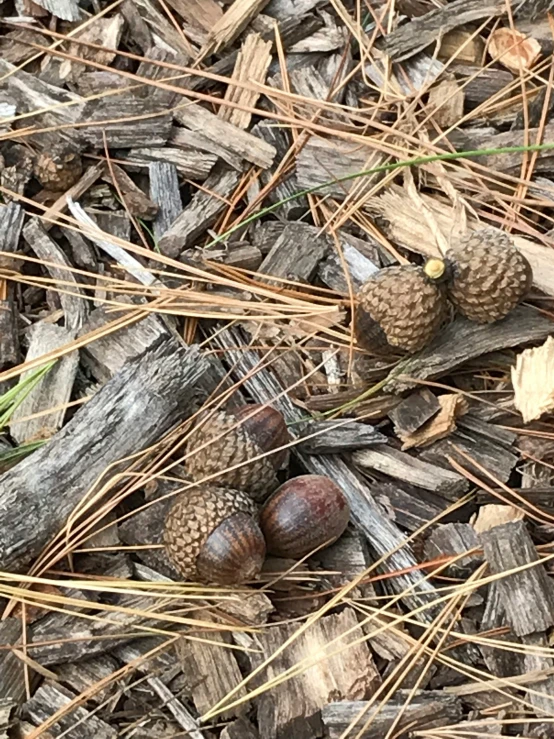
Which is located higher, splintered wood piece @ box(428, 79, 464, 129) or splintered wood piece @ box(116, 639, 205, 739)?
splintered wood piece @ box(428, 79, 464, 129)

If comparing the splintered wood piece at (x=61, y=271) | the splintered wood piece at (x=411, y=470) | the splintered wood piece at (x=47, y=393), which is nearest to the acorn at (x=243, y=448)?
the splintered wood piece at (x=411, y=470)

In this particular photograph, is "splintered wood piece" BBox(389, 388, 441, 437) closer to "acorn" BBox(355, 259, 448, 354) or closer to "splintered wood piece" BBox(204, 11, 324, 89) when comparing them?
"acorn" BBox(355, 259, 448, 354)

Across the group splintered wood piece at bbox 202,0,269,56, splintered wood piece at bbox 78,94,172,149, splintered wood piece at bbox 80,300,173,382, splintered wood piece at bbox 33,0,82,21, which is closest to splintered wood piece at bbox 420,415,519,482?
splintered wood piece at bbox 80,300,173,382

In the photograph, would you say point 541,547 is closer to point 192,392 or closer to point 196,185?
point 192,392

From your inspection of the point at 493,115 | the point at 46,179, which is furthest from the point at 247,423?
the point at 493,115

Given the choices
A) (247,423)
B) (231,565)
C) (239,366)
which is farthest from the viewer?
(239,366)

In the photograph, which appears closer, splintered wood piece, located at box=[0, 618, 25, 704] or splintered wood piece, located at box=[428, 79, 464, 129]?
splintered wood piece, located at box=[0, 618, 25, 704]

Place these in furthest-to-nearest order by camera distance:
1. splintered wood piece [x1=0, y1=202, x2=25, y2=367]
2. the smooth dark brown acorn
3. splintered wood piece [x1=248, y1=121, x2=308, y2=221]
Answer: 1. splintered wood piece [x1=248, y1=121, x2=308, y2=221]
2. splintered wood piece [x1=0, y1=202, x2=25, y2=367]
3. the smooth dark brown acorn

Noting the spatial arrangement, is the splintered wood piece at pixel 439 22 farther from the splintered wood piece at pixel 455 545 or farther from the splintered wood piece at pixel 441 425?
the splintered wood piece at pixel 455 545
